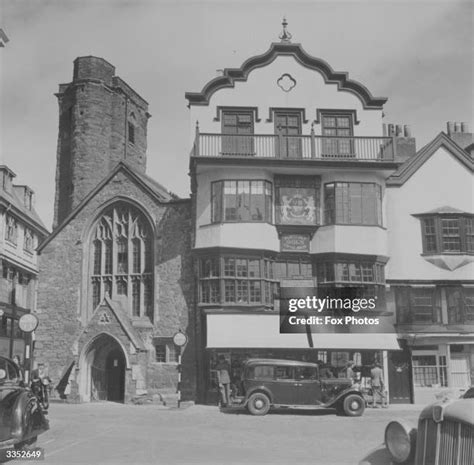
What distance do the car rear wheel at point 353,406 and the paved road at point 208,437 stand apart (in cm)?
46

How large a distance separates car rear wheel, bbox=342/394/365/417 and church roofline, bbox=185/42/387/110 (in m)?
13.0

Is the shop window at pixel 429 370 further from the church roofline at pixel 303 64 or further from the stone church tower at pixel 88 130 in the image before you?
the stone church tower at pixel 88 130

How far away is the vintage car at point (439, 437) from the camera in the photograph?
5.99 metres

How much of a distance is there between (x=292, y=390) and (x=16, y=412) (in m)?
11.7

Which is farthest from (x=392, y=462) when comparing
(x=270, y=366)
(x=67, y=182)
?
(x=67, y=182)

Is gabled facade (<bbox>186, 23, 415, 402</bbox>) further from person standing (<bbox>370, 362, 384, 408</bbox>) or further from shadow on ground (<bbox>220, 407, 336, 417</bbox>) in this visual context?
shadow on ground (<bbox>220, 407, 336, 417</bbox>)

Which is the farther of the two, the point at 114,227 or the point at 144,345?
the point at 114,227

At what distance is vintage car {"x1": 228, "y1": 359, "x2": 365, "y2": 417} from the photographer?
791 inches

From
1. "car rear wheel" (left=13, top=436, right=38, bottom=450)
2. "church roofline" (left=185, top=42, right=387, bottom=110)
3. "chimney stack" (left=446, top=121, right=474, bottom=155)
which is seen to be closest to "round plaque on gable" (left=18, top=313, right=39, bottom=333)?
"car rear wheel" (left=13, top=436, right=38, bottom=450)

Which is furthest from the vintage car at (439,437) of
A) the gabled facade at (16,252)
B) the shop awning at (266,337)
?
the gabled facade at (16,252)

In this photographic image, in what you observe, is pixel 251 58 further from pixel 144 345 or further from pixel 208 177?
pixel 144 345

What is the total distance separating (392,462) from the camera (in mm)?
6938

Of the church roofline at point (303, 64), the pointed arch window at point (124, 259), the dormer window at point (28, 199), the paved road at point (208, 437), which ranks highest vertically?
the church roofline at point (303, 64)

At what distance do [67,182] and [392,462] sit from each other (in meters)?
32.4
